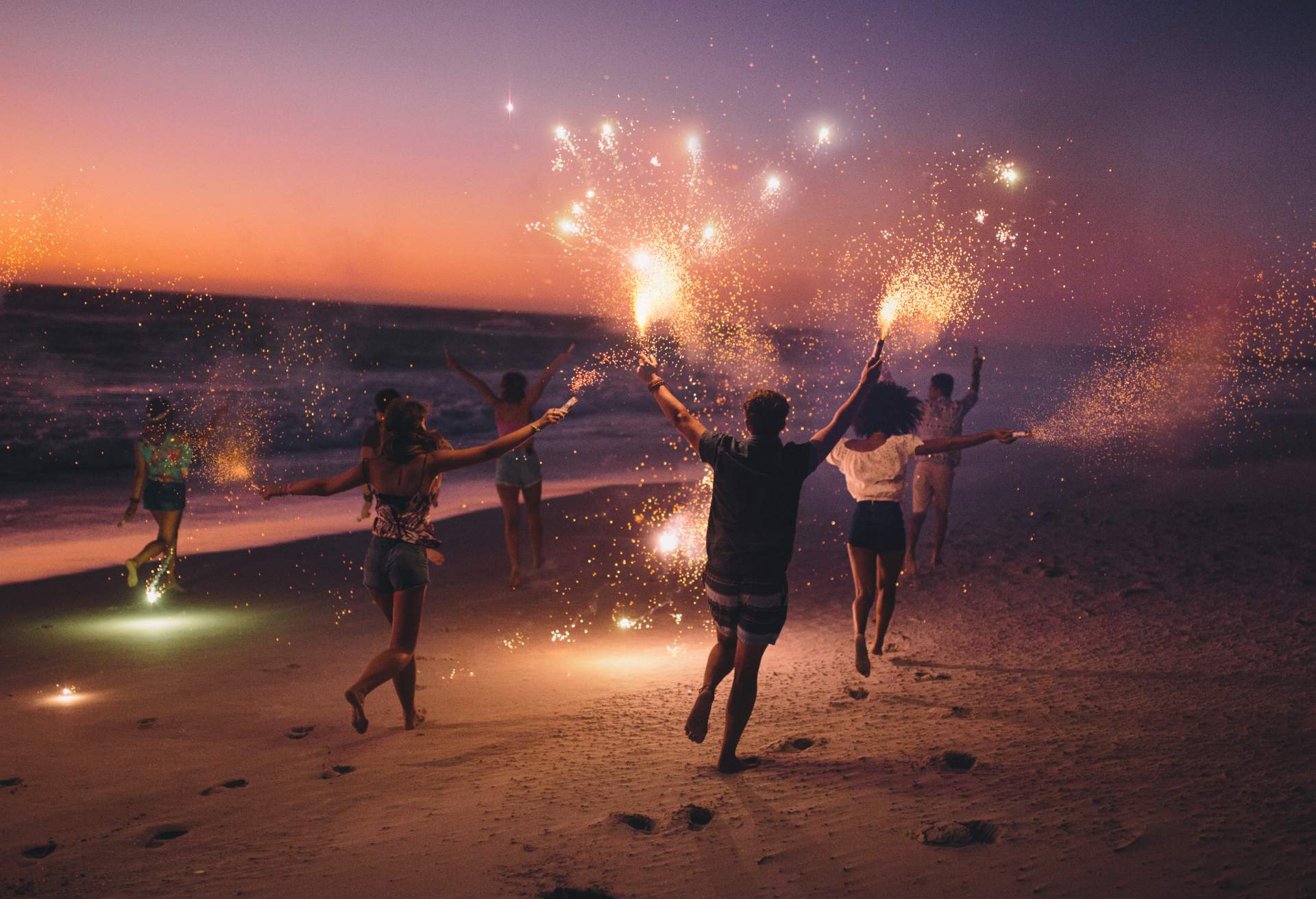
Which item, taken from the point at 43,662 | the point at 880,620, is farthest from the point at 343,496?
the point at 880,620

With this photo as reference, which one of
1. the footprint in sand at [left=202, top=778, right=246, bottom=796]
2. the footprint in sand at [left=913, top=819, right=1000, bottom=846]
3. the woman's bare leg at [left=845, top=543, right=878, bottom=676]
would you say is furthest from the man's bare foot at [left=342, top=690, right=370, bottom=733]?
the woman's bare leg at [left=845, top=543, right=878, bottom=676]

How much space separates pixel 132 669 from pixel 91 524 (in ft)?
24.4

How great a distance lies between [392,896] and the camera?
10.8ft

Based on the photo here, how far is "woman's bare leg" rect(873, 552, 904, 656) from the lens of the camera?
635 cm

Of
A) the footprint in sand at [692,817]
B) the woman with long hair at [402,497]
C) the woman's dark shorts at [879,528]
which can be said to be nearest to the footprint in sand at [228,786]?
the woman with long hair at [402,497]

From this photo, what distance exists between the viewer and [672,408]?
4.85 meters

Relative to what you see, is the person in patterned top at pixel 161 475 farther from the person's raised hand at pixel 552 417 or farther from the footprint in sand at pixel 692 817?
the footprint in sand at pixel 692 817

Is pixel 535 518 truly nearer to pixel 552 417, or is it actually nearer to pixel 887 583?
pixel 887 583

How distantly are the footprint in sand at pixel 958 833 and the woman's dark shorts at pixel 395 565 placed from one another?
2.79m

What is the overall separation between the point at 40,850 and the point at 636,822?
2348mm

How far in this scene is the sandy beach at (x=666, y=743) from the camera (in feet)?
11.3

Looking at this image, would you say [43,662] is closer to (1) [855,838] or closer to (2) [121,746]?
(2) [121,746]

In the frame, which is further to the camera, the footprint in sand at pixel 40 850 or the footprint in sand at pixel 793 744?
the footprint in sand at pixel 793 744

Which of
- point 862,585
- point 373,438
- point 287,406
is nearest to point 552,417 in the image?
point 862,585
